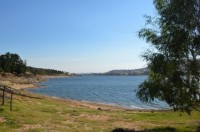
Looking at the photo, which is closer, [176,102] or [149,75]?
[176,102]

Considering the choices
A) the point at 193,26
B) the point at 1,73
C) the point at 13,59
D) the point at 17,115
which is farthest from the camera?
the point at 13,59

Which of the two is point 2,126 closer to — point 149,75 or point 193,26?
point 149,75

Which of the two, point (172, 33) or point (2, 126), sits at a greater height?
point (172, 33)

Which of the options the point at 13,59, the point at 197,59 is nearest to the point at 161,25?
the point at 197,59

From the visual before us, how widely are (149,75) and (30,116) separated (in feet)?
39.4

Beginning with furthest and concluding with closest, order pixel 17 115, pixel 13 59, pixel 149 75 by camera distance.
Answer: pixel 13 59
pixel 17 115
pixel 149 75

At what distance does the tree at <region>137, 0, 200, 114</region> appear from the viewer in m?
26.2

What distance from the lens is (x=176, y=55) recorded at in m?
27.1

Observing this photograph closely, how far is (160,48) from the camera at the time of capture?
2795 cm

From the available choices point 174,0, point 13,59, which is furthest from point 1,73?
point 174,0

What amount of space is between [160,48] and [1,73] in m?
165

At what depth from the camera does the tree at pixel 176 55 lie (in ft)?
85.9

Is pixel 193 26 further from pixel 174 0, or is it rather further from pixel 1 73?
pixel 1 73

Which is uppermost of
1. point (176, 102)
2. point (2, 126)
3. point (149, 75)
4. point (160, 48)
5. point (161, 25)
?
point (161, 25)
